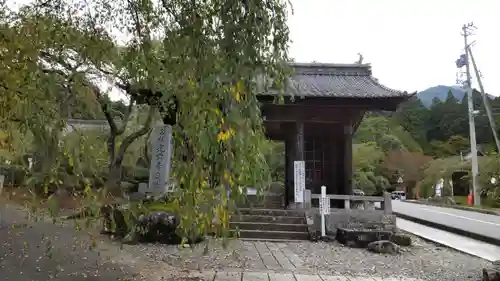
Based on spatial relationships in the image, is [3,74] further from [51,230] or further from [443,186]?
[443,186]

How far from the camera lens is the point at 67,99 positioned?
238cm

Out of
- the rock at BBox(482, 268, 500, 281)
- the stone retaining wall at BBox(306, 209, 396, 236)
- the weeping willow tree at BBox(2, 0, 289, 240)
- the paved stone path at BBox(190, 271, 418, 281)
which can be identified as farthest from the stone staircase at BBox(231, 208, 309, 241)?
the weeping willow tree at BBox(2, 0, 289, 240)

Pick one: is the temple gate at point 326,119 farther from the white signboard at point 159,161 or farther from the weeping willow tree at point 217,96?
the weeping willow tree at point 217,96

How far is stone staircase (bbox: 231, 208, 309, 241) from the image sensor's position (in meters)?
9.20

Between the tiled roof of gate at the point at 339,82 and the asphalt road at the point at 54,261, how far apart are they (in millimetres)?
6537

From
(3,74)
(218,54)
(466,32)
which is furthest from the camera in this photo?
(466,32)

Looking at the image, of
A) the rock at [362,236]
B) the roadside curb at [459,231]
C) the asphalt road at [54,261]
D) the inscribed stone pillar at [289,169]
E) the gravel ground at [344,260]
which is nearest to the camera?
the asphalt road at [54,261]

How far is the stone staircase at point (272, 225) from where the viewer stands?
9.20 meters

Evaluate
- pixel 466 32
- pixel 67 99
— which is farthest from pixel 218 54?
pixel 466 32

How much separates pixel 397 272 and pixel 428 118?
155ft

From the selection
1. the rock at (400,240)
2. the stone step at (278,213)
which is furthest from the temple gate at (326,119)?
the rock at (400,240)

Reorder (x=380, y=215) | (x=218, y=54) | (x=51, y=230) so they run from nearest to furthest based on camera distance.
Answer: (x=218, y=54) → (x=51, y=230) → (x=380, y=215)

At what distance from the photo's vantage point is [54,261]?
565cm

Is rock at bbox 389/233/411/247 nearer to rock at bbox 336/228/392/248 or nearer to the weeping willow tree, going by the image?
rock at bbox 336/228/392/248
